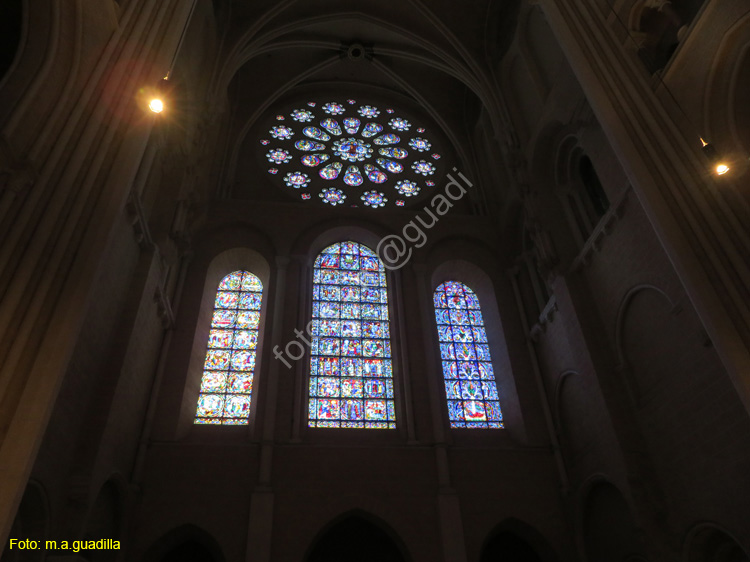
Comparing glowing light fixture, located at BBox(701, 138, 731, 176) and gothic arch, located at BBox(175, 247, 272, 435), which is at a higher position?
gothic arch, located at BBox(175, 247, 272, 435)

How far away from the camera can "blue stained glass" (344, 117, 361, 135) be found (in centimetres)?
1589

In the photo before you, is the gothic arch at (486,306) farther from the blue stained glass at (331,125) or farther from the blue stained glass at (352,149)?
the blue stained glass at (331,125)

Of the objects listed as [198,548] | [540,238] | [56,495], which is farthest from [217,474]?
[540,238]

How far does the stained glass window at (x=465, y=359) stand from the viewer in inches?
439

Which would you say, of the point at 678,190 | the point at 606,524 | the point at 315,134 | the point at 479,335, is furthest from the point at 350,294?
the point at 678,190

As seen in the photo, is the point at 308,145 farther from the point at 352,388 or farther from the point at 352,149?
the point at 352,388

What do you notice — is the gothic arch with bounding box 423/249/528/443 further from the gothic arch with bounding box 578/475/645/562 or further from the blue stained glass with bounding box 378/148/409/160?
the blue stained glass with bounding box 378/148/409/160

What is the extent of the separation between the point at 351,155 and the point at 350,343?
20.0 feet

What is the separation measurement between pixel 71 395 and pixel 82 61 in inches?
155

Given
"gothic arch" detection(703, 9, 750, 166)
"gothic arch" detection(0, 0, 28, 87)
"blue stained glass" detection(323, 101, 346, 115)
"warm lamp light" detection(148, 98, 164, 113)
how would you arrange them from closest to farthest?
"warm lamp light" detection(148, 98, 164, 113) → "gothic arch" detection(0, 0, 28, 87) → "gothic arch" detection(703, 9, 750, 166) → "blue stained glass" detection(323, 101, 346, 115)

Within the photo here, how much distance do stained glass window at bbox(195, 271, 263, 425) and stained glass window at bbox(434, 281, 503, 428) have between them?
13.0ft

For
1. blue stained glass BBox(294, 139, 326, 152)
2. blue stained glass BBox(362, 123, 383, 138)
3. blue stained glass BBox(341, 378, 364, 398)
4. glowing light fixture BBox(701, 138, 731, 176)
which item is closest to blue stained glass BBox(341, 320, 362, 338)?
blue stained glass BBox(341, 378, 364, 398)

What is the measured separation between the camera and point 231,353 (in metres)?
11.2

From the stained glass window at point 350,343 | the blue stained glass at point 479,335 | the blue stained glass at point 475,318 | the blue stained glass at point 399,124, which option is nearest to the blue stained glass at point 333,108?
the blue stained glass at point 399,124
